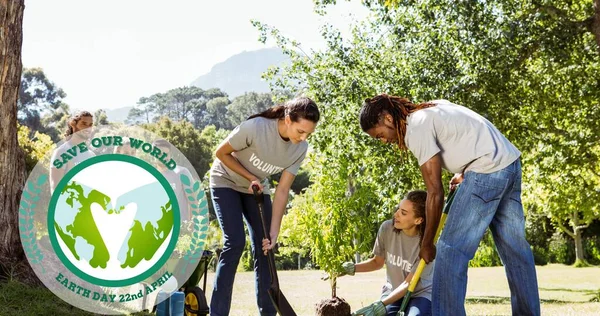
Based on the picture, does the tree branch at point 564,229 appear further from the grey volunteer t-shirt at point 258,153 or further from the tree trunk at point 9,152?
the grey volunteer t-shirt at point 258,153

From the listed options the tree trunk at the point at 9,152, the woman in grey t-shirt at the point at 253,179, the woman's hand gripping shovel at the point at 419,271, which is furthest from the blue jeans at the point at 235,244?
the tree trunk at the point at 9,152

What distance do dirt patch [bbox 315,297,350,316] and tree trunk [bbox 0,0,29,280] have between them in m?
2.65

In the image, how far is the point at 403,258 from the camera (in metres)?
4.94

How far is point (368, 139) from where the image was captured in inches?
520

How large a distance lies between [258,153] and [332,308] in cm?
106

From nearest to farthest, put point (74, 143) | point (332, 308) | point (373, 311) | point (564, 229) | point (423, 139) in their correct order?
point (423, 139), point (373, 311), point (332, 308), point (74, 143), point (564, 229)

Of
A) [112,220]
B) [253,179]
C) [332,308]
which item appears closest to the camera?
[332,308]

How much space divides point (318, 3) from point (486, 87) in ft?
10.5

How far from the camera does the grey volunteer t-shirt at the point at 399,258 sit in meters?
4.82

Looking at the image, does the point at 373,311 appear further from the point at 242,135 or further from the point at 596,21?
the point at 596,21

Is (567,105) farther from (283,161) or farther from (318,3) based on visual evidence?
(283,161)

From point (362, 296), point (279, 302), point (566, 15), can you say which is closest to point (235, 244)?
point (279, 302)

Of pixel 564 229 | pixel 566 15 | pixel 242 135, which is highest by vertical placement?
pixel 566 15

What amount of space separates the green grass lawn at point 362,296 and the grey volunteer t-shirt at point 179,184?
1033mm
